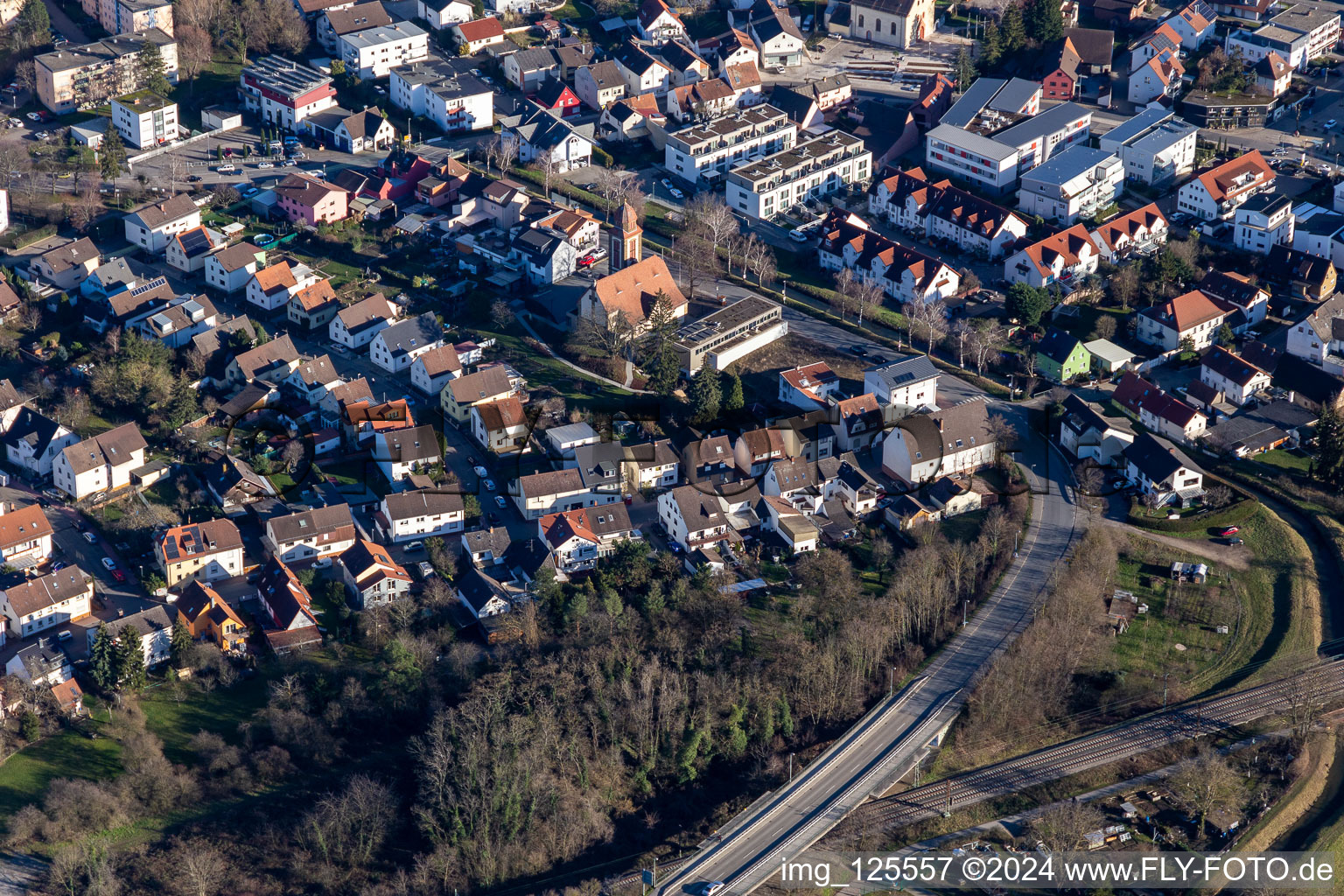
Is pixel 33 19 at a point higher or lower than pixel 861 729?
higher

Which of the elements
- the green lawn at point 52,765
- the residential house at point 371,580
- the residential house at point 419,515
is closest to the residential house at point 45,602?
the green lawn at point 52,765

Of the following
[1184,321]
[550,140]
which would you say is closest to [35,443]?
[550,140]

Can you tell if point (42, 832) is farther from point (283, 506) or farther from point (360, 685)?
point (283, 506)

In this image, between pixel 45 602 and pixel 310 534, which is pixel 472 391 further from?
pixel 45 602

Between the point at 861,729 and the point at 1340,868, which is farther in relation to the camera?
the point at 861,729

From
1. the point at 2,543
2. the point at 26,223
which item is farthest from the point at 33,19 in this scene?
the point at 2,543

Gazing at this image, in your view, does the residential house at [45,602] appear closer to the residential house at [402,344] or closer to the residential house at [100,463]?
the residential house at [100,463]
